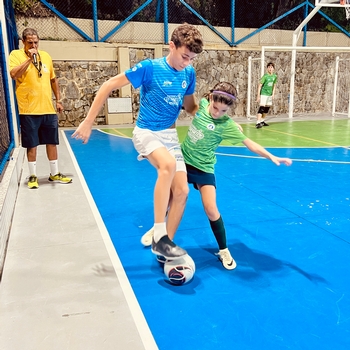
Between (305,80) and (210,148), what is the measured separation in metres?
16.2

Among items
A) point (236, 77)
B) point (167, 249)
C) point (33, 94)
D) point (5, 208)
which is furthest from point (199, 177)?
point (236, 77)

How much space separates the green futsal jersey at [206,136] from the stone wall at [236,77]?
11138 mm

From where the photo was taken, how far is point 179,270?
281 centimetres

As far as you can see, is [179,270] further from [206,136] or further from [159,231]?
[206,136]

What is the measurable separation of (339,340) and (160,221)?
1383mm

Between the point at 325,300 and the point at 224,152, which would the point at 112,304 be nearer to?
the point at 325,300

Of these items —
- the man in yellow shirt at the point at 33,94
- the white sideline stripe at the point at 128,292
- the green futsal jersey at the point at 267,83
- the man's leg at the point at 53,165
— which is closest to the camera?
the white sideline stripe at the point at 128,292

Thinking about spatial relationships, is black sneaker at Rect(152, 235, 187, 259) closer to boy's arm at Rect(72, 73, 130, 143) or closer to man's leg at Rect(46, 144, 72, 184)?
boy's arm at Rect(72, 73, 130, 143)

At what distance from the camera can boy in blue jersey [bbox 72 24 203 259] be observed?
9.16ft

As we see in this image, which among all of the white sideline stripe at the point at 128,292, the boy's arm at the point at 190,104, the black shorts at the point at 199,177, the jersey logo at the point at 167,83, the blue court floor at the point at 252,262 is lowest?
the blue court floor at the point at 252,262

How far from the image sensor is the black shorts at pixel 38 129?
5297 millimetres

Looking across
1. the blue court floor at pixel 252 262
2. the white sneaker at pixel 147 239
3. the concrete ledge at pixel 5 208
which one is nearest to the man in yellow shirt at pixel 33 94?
the concrete ledge at pixel 5 208

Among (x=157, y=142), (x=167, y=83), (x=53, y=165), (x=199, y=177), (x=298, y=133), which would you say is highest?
(x=167, y=83)

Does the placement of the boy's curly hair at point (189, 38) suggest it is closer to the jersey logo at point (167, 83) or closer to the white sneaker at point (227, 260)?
the jersey logo at point (167, 83)
